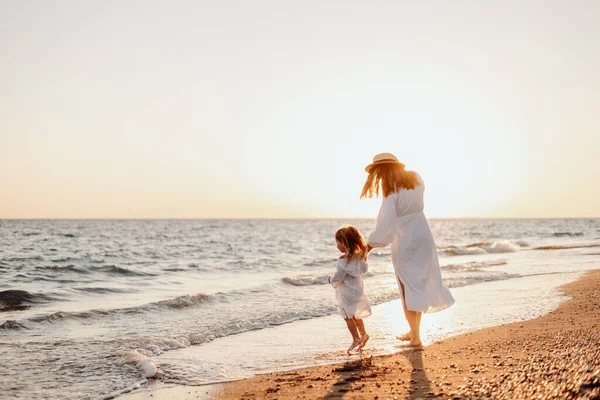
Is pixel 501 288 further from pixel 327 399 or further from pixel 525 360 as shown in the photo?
pixel 327 399

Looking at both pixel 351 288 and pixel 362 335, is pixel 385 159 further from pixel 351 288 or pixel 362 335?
pixel 362 335

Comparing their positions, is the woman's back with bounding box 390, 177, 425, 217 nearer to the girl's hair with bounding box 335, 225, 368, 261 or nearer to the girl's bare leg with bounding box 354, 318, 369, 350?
the girl's hair with bounding box 335, 225, 368, 261

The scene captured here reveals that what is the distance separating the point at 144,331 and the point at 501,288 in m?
8.42

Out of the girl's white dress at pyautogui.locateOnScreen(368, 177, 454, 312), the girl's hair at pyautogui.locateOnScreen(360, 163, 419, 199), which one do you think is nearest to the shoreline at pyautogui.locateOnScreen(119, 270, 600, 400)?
the girl's white dress at pyautogui.locateOnScreen(368, 177, 454, 312)

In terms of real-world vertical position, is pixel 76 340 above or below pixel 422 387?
below

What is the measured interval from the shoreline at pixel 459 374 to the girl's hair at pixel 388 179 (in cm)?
179

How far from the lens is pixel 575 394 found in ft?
11.4

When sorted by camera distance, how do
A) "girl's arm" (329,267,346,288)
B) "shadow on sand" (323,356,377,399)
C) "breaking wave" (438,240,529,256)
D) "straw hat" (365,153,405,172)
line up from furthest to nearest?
"breaking wave" (438,240,529,256), "girl's arm" (329,267,346,288), "straw hat" (365,153,405,172), "shadow on sand" (323,356,377,399)

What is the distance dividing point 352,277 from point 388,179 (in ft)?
3.97

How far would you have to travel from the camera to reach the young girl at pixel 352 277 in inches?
246

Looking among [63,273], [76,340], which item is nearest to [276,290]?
[76,340]

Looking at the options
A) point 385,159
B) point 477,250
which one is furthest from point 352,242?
point 477,250

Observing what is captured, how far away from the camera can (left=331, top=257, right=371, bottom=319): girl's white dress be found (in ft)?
20.7

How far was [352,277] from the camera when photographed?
21.0 ft
